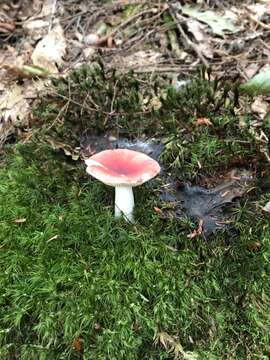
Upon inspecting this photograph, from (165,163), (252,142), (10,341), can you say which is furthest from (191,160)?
(10,341)

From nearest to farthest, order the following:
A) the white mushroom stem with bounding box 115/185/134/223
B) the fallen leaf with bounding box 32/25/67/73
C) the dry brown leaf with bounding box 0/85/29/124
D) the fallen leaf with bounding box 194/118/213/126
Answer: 1. the white mushroom stem with bounding box 115/185/134/223
2. the fallen leaf with bounding box 194/118/213/126
3. the dry brown leaf with bounding box 0/85/29/124
4. the fallen leaf with bounding box 32/25/67/73

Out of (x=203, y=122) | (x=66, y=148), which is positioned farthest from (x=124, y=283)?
(x=203, y=122)

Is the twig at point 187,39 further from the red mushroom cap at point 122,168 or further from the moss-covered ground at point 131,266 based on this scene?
the red mushroom cap at point 122,168

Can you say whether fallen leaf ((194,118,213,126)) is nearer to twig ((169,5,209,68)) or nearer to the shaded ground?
the shaded ground

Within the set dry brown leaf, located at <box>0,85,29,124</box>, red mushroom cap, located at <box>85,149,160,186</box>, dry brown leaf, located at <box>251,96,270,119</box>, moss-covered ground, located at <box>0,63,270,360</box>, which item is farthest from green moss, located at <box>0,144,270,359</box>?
dry brown leaf, located at <box>0,85,29,124</box>

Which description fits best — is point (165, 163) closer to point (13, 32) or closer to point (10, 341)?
point (10, 341)
